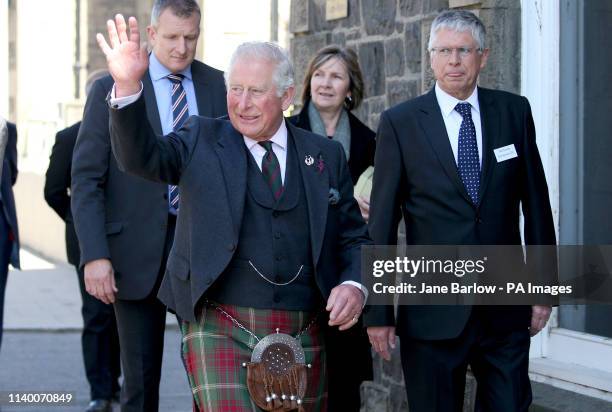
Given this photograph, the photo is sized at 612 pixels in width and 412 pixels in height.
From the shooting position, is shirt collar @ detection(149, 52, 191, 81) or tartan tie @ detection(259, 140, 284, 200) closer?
tartan tie @ detection(259, 140, 284, 200)

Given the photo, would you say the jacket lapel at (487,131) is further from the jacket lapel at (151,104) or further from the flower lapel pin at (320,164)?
the jacket lapel at (151,104)

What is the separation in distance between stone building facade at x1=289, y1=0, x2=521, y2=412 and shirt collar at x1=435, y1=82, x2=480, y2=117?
129cm

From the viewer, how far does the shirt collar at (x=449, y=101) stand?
5312mm

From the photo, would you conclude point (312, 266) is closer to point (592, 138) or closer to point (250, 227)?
point (250, 227)

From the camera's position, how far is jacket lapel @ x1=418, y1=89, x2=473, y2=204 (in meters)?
5.18

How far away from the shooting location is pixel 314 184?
4.68m

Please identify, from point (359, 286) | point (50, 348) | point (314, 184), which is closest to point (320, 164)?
point (314, 184)

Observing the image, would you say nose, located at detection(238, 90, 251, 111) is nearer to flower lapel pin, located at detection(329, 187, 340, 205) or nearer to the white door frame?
flower lapel pin, located at detection(329, 187, 340, 205)

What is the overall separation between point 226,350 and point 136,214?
1.51 meters

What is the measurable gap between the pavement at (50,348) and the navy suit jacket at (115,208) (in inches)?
94.1

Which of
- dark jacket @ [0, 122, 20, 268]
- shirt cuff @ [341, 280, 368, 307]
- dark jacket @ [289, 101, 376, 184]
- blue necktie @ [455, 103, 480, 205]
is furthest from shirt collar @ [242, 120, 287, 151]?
dark jacket @ [0, 122, 20, 268]

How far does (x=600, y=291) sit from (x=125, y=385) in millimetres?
2291

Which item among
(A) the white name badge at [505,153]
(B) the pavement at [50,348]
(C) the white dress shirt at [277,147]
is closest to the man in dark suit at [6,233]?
(B) the pavement at [50,348]

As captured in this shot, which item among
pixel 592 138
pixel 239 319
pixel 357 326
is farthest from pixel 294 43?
pixel 239 319
